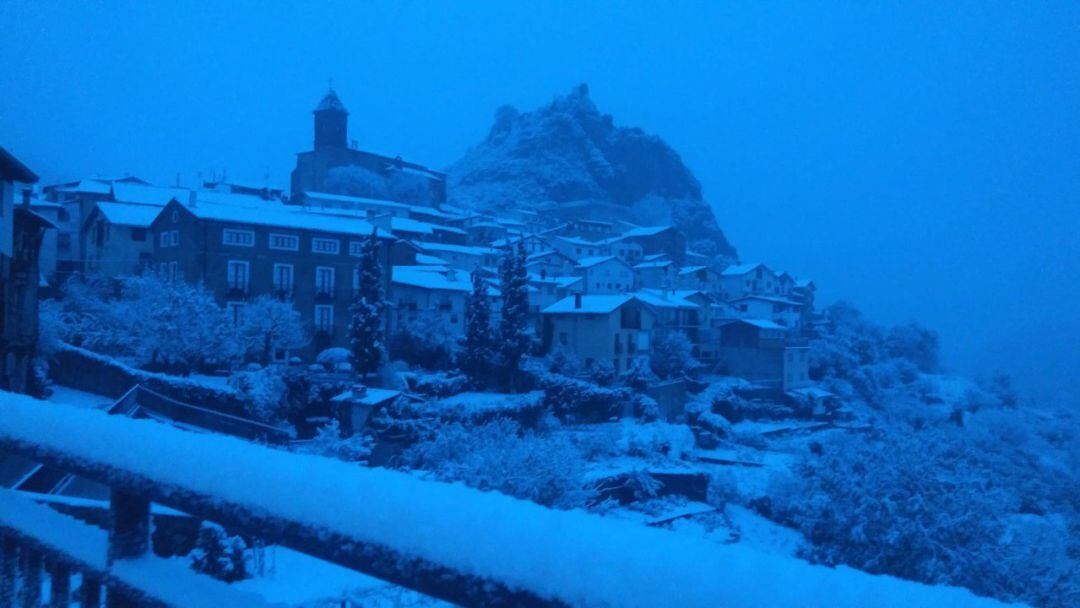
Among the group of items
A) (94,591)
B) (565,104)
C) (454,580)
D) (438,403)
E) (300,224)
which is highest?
(565,104)

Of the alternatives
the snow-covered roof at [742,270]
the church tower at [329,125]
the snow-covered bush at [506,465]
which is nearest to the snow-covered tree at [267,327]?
the snow-covered bush at [506,465]

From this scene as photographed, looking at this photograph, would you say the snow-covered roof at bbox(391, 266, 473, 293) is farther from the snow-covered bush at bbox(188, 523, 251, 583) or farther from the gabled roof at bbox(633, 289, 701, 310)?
the snow-covered bush at bbox(188, 523, 251, 583)

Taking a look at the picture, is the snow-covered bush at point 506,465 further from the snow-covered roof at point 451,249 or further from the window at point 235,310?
the snow-covered roof at point 451,249

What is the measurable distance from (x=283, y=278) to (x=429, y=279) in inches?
233

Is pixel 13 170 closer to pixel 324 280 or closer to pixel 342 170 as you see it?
pixel 324 280

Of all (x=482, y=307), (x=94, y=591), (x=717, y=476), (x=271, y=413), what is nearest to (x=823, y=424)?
(x=717, y=476)

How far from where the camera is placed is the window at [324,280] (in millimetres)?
18844

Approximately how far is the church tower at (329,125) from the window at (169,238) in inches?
951

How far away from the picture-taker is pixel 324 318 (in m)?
19.0

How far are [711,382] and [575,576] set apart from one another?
24.3m

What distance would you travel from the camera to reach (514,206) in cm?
5216

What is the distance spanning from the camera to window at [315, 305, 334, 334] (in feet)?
62.0

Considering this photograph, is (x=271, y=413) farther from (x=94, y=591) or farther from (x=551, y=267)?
(x=551, y=267)

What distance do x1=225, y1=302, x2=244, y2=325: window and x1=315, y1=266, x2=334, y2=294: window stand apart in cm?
222
